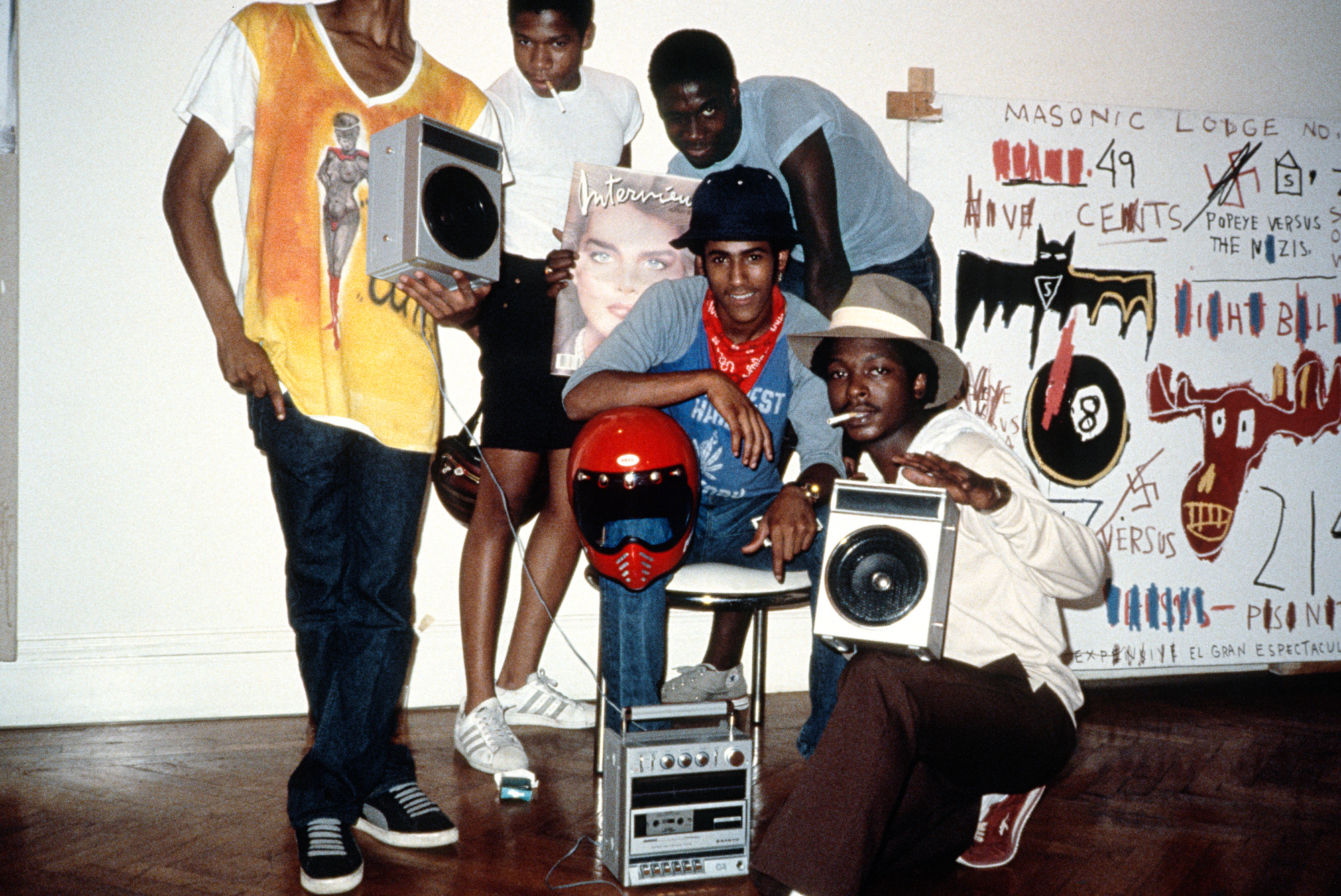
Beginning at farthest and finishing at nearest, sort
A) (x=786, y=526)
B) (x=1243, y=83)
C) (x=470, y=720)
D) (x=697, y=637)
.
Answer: (x=1243, y=83)
(x=697, y=637)
(x=470, y=720)
(x=786, y=526)

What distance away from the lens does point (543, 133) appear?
115 inches

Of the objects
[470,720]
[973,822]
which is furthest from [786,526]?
[470,720]

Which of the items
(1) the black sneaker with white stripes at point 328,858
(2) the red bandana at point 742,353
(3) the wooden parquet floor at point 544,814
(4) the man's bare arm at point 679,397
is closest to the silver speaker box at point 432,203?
(4) the man's bare arm at point 679,397

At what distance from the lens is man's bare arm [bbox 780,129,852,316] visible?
114 inches

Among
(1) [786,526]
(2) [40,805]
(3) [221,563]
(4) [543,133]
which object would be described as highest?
(4) [543,133]

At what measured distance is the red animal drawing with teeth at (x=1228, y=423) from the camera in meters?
3.46

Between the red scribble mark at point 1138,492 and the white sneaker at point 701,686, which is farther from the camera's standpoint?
the red scribble mark at point 1138,492

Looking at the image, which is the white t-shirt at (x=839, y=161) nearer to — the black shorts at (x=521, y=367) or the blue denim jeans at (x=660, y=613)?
the black shorts at (x=521, y=367)

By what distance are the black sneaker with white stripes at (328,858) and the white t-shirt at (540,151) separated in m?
1.59

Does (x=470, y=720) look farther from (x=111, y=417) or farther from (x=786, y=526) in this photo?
(x=111, y=417)

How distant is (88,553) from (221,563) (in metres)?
0.35

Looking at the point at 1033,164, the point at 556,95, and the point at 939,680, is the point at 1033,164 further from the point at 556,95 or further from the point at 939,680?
the point at 939,680

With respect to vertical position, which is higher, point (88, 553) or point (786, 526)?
point (786, 526)

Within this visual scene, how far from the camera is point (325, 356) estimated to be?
194 centimetres
